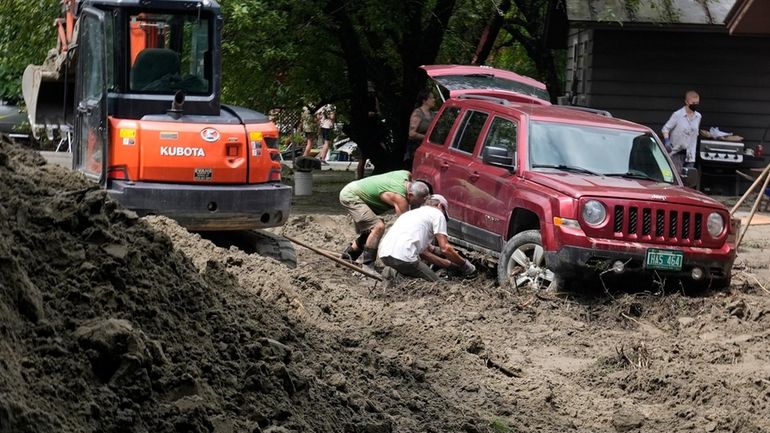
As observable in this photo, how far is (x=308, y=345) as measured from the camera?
763 centimetres

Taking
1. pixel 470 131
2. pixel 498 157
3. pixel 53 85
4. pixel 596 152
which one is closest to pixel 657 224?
pixel 596 152

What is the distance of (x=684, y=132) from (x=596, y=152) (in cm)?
727

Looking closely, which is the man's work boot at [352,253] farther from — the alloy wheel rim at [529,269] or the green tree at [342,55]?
the green tree at [342,55]

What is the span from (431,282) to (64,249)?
6.41 meters

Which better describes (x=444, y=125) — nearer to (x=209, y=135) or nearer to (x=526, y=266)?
(x=526, y=266)

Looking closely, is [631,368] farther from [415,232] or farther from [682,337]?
[415,232]

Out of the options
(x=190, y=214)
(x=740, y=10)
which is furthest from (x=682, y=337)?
(x=740, y=10)

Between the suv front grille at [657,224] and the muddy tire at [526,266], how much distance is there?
0.78 m

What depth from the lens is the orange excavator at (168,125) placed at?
11.5 metres

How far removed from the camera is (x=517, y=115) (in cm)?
1311

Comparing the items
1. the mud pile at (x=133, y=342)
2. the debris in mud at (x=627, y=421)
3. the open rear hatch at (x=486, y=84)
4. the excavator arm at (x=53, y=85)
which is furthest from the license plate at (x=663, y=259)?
the excavator arm at (x=53, y=85)

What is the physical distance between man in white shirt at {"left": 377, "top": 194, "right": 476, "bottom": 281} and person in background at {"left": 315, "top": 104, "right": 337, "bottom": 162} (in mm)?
10683

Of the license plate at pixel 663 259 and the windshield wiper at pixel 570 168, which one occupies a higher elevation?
the windshield wiper at pixel 570 168

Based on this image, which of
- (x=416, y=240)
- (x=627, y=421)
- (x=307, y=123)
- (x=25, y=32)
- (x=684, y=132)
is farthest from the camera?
(x=307, y=123)
